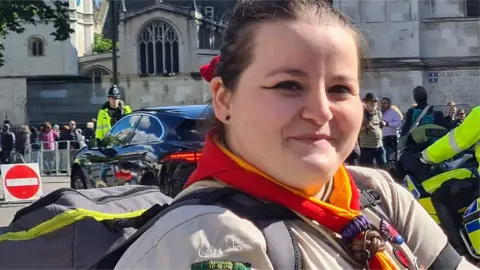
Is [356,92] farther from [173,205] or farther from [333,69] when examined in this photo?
[173,205]

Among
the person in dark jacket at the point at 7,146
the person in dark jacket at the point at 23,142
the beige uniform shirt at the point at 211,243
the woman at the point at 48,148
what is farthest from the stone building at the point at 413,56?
the beige uniform shirt at the point at 211,243

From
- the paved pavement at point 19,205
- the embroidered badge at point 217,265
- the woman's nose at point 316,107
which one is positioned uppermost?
the woman's nose at point 316,107

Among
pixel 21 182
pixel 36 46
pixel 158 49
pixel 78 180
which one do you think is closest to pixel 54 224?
pixel 78 180

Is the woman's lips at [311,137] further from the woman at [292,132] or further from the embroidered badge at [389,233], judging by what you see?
the embroidered badge at [389,233]

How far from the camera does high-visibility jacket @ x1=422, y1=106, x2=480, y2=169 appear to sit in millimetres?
5492

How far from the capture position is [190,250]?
5.28ft

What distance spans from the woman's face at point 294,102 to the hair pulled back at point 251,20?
0.02 metres

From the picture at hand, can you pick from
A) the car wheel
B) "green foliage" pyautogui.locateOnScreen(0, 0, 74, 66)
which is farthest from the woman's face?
"green foliage" pyautogui.locateOnScreen(0, 0, 74, 66)

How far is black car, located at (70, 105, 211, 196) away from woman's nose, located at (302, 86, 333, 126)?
766cm

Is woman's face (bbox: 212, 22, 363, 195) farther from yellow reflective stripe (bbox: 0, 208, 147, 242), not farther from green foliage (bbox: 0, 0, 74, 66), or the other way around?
green foliage (bbox: 0, 0, 74, 66)

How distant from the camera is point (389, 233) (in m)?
1.95

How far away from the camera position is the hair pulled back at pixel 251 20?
1.86 metres

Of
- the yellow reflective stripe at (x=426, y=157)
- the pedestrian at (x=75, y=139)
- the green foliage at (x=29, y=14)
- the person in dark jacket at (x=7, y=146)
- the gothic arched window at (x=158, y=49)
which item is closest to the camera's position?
the yellow reflective stripe at (x=426, y=157)

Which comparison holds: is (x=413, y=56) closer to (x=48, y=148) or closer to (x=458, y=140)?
(x=48, y=148)
